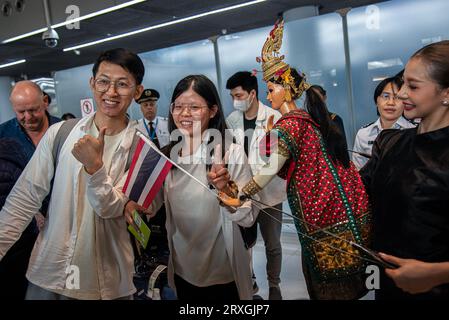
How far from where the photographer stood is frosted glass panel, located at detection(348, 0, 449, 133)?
328 centimetres

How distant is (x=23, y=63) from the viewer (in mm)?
5973

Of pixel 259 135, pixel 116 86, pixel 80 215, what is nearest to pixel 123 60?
pixel 116 86

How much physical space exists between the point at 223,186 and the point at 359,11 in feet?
10.1

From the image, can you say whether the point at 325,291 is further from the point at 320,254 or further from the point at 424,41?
the point at 424,41

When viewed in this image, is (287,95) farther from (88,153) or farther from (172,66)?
(172,66)

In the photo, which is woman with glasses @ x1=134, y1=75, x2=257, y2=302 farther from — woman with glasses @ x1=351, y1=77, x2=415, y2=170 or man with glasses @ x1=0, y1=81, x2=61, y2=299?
woman with glasses @ x1=351, y1=77, x2=415, y2=170

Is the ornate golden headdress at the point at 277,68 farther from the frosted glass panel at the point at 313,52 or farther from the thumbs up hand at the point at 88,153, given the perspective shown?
the frosted glass panel at the point at 313,52

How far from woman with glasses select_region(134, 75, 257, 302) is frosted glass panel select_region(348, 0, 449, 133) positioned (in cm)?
273

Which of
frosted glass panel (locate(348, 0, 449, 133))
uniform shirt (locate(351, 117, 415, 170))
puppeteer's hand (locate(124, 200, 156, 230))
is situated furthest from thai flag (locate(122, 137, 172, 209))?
frosted glass panel (locate(348, 0, 449, 133))

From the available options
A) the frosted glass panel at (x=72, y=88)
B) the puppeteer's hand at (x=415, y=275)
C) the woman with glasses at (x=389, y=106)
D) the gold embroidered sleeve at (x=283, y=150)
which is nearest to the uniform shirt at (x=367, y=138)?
the woman with glasses at (x=389, y=106)

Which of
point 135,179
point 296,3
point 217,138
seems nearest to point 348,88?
point 296,3

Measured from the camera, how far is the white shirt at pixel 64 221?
3.91 feet

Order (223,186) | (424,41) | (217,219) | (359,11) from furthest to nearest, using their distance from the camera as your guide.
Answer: (359,11)
(424,41)
(217,219)
(223,186)

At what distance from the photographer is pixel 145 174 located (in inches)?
46.6
